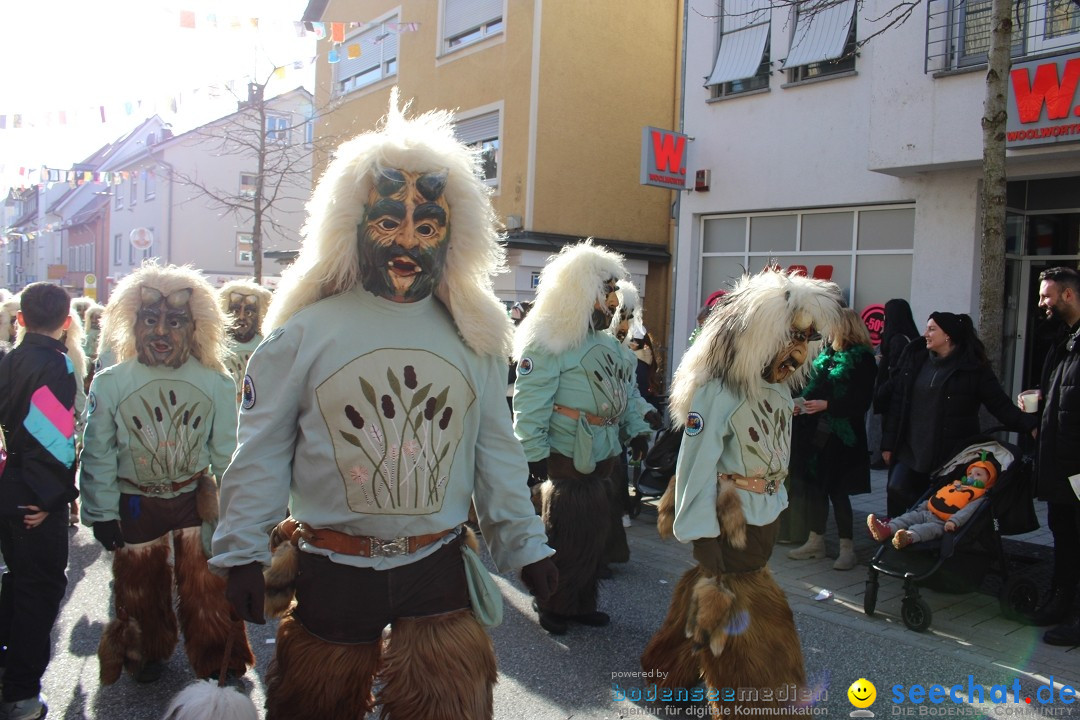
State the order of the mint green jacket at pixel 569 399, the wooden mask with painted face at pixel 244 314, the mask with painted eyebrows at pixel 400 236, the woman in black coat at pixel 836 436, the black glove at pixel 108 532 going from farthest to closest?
the wooden mask with painted face at pixel 244 314
the woman in black coat at pixel 836 436
the mint green jacket at pixel 569 399
the black glove at pixel 108 532
the mask with painted eyebrows at pixel 400 236

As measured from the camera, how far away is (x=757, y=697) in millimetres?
3463

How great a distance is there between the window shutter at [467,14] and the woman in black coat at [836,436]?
12103 mm

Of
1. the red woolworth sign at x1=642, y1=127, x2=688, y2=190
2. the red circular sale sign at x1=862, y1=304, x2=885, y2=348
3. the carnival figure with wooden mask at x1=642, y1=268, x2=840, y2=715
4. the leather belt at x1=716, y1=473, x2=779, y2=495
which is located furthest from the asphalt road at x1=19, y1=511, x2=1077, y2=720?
the red woolworth sign at x1=642, y1=127, x2=688, y2=190

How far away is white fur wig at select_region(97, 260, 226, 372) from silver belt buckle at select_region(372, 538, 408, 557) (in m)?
2.22

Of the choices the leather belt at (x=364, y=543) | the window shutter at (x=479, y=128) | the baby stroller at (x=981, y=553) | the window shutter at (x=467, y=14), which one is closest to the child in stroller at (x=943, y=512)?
the baby stroller at (x=981, y=553)

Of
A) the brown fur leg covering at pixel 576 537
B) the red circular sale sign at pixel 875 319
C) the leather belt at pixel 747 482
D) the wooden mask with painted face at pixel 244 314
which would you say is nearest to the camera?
the leather belt at pixel 747 482

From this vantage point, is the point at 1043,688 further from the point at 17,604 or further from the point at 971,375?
the point at 17,604

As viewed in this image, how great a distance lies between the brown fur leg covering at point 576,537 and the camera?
499 centimetres

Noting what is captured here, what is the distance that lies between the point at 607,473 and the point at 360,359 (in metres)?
2.94

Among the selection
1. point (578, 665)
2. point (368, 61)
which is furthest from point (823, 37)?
point (368, 61)

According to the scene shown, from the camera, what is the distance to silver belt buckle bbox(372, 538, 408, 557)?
2.67 metres

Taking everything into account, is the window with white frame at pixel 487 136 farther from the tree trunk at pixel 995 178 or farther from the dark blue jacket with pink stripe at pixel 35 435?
the dark blue jacket with pink stripe at pixel 35 435

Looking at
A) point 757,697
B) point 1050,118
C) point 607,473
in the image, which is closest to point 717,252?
point 1050,118

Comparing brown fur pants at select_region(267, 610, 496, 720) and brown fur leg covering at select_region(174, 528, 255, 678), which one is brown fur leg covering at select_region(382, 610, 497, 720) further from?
brown fur leg covering at select_region(174, 528, 255, 678)
